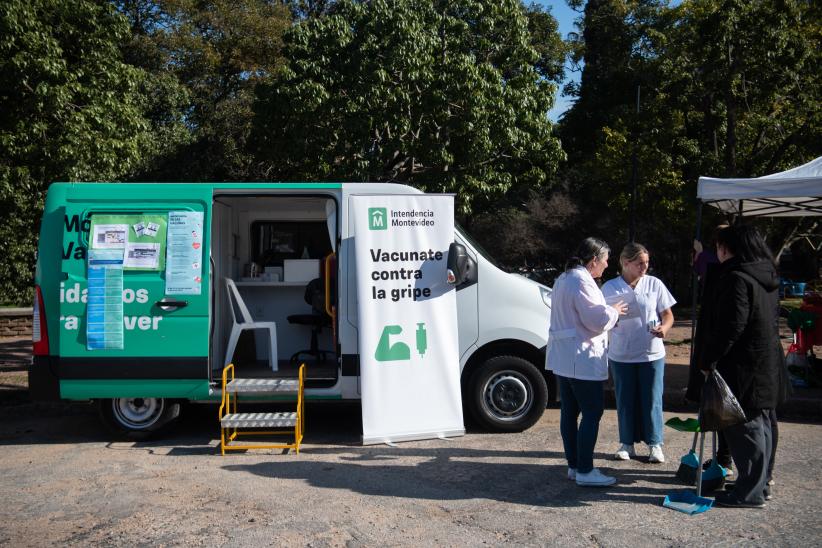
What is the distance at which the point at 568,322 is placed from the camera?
5.70m

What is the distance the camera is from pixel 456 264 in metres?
7.18

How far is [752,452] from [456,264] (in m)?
3.04

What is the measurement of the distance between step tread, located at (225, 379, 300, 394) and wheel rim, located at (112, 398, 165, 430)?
2.57ft

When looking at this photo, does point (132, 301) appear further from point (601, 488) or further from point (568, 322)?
point (601, 488)

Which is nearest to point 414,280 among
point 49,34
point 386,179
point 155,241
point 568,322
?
point 568,322

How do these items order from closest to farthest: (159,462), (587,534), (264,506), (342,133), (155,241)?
(587,534)
(264,506)
(159,462)
(155,241)
(342,133)

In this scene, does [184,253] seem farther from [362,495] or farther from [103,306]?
[362,495]

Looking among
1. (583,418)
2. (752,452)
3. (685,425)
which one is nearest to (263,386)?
(583,418)

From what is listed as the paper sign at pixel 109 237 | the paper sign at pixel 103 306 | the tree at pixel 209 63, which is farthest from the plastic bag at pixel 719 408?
the tree at pixel 209 63

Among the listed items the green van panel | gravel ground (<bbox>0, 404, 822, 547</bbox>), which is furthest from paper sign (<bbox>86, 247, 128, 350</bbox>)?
gravel ground (<bbox>0, 404, 822, 547</bbox>)

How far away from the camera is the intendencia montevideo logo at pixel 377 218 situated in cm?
717

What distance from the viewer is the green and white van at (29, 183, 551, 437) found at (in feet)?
23.0

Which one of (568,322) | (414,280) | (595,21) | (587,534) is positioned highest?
(595,21)

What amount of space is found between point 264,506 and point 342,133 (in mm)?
9230
